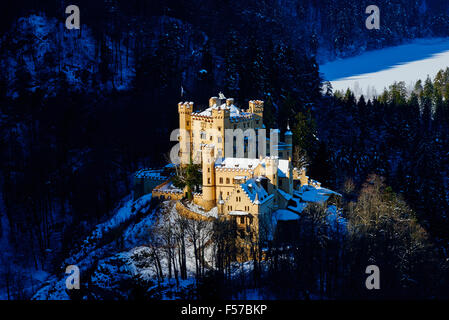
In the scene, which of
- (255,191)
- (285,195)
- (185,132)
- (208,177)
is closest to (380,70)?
(185,132)

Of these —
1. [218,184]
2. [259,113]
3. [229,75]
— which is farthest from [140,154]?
[218,184]

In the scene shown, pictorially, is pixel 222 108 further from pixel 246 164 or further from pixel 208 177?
pixel 208 177

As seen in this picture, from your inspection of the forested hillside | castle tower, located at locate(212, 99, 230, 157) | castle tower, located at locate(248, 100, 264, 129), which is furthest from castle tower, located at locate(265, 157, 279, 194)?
the forested hillside

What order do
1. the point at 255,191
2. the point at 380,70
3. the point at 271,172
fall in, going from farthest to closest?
the point at 380,70 < the point at 271,172 < the point at 255,191

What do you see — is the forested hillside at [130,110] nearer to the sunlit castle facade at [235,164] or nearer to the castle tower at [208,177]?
the sunlit castle facade at [235,164]

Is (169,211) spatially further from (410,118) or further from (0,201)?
(410,118)

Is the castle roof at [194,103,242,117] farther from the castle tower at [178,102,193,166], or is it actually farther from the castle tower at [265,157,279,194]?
the castle tower at [265,157,279,194]
